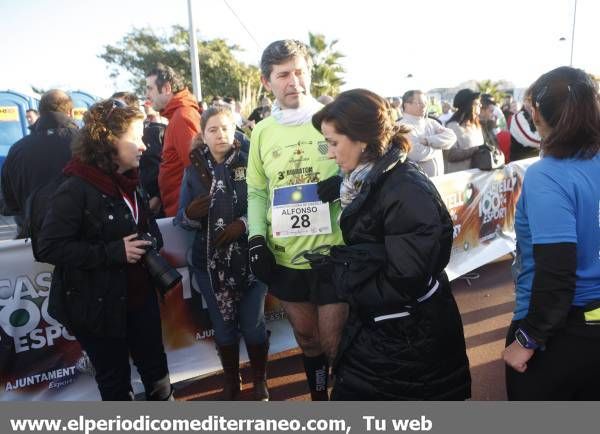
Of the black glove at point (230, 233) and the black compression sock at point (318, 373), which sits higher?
the black glove at point (230, 233)

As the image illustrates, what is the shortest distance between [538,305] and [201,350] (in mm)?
2481

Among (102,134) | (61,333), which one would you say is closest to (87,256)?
(102,134)

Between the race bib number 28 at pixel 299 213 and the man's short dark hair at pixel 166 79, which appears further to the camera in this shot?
the man's short dark hair at pixel 166 79

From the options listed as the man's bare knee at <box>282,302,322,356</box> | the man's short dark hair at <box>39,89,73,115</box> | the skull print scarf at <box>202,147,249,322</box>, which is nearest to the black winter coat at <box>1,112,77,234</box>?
the man's short dark hair at <box>39,89,73,115</box>

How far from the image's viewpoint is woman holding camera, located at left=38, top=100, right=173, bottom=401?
2.05 metres

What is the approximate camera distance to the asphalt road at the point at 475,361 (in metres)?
3.12

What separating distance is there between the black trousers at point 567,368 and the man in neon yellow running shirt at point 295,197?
93 cm

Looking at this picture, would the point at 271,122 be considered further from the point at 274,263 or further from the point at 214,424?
the point at 214,424

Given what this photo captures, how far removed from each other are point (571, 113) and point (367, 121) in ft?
2.16

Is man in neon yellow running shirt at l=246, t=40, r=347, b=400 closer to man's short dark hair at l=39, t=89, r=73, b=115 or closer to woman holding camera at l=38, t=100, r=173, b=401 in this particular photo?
woman holding camera at l=38, t=100, r=173, b=401

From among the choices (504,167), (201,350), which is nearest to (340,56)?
(504,167)

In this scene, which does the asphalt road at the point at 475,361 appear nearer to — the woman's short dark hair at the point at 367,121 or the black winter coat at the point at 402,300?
the black winter coat at the point at 402,300

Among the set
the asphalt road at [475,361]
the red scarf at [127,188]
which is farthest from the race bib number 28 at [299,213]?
the asphalt road at [475,361]

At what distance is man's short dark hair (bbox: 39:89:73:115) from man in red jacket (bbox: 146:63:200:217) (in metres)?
0.69
